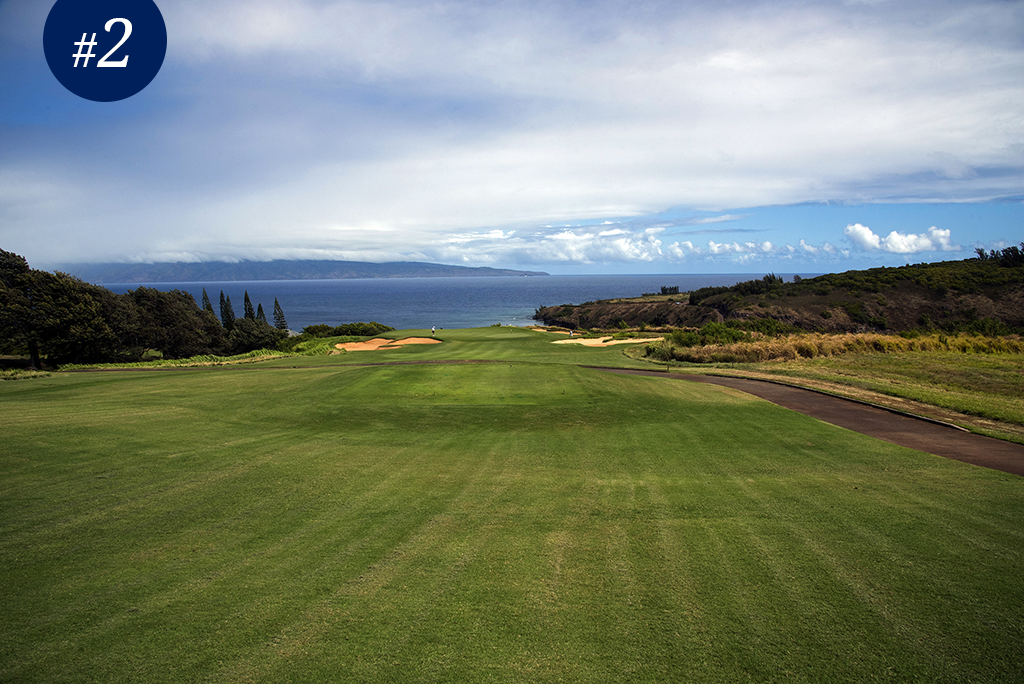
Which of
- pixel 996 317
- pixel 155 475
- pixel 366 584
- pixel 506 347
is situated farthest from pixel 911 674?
pixel 996 317

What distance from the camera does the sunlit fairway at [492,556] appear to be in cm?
383

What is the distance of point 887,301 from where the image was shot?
5097 cm

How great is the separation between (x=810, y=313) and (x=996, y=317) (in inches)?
594

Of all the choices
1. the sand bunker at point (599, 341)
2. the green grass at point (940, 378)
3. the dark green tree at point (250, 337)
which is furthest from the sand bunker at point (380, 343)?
the dark green tree at point (250, 337)

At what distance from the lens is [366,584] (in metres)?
4.86

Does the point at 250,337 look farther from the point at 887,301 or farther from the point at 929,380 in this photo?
the point at 887,301

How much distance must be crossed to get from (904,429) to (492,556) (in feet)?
39.4

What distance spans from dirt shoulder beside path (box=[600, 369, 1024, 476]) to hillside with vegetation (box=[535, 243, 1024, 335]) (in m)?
22.3

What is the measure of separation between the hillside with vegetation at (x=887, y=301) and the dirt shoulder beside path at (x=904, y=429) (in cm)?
2229

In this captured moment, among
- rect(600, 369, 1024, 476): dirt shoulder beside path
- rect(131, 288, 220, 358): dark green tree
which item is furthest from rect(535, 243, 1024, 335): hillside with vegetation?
rect(131, 288, 220, 358): dark green tree

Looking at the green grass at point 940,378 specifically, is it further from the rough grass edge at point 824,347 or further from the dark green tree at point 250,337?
the dark green tree at point 250,337

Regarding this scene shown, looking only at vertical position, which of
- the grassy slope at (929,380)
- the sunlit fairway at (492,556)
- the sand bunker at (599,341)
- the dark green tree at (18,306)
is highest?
the dark green tree at (18,306)

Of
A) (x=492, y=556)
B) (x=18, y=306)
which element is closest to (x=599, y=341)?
(x=492, y=556)

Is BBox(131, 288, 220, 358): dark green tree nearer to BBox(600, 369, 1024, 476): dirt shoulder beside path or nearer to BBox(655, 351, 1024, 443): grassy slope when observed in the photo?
BBox(655, 351, 1024, 443): grassy slope
